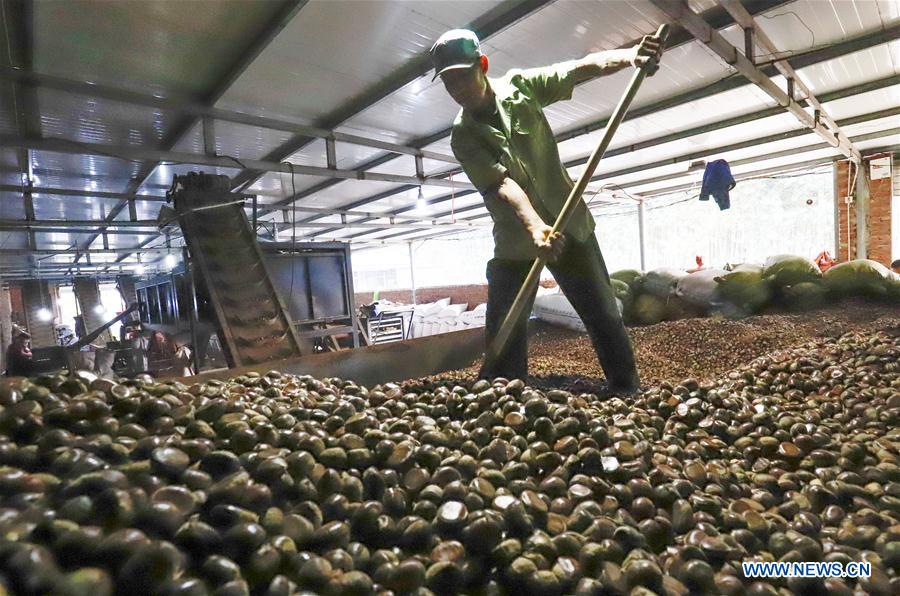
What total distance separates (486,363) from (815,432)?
1.33 meters

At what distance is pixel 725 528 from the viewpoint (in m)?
1.16

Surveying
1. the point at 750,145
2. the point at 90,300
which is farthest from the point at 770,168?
the point at 90,300

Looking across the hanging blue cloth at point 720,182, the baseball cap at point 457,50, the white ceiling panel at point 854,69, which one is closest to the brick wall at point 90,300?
the baseball cap at point 457,50

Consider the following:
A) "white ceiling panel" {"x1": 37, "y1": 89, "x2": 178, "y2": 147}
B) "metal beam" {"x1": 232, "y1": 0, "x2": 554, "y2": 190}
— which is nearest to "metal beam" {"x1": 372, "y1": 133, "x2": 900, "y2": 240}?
"metal beam" {"x1": 232, "y1": 0, "x2": 554, "y2": 190}

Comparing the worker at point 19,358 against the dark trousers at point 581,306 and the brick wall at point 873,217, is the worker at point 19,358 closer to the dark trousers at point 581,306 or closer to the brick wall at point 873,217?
the dark trousers at point 581,306

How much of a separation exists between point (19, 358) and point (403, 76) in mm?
5393

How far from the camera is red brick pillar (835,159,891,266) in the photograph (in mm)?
8227

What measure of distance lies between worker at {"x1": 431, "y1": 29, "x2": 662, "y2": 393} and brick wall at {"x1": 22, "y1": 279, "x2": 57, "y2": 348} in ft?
40.0

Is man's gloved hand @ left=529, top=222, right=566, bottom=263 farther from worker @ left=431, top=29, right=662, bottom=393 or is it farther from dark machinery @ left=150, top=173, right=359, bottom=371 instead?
dark machinery @ left=150, top=173, right=359, bottom=371

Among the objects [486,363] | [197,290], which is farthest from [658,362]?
[197,290]

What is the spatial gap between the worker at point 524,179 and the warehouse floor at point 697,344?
1.11 ft

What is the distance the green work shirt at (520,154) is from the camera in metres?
2.05

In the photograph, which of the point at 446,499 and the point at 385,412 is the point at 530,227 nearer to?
the point at 385,412

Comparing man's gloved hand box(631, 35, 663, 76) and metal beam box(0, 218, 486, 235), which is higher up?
metal beam box(0, 218, 486, 235)
